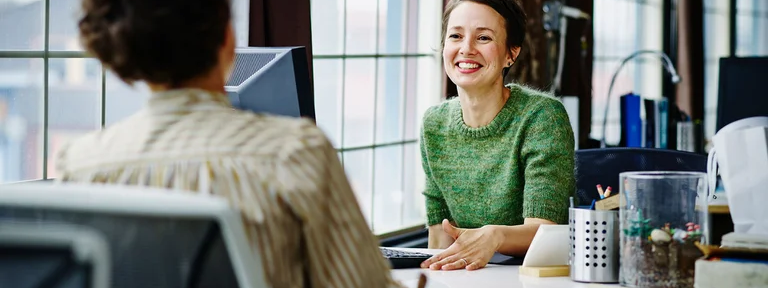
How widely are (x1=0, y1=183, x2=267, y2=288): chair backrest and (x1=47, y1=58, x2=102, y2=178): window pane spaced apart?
1.54 metres

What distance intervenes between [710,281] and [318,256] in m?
0.74

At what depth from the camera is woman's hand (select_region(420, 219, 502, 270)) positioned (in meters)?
1.90

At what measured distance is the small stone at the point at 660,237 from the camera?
1619 mm

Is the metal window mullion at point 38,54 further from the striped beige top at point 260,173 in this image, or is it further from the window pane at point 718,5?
the window pane at point 718,5

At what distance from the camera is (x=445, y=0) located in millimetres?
3852

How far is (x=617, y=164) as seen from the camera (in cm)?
257

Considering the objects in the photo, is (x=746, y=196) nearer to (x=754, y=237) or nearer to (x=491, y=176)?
(x=754, y=237)

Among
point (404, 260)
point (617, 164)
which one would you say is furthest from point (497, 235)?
point (617, 164)

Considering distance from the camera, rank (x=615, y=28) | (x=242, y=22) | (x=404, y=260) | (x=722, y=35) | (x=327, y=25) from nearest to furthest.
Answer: (x=404, y=260) → (x=242, y=22) → (x=327, y=25) → (x=615, y=28) → (x=722, y=35)

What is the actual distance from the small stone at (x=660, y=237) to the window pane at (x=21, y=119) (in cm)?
140

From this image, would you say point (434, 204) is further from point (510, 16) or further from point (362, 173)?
point (362, 173)

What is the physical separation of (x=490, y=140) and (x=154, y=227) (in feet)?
5.10

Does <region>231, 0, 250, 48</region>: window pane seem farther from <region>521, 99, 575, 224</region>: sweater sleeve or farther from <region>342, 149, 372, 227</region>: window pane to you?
<region>342, 149, 372, 227</region>: window pane

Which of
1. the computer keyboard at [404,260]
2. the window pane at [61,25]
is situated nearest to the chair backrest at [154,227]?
the computer keyboard at [404,260]
